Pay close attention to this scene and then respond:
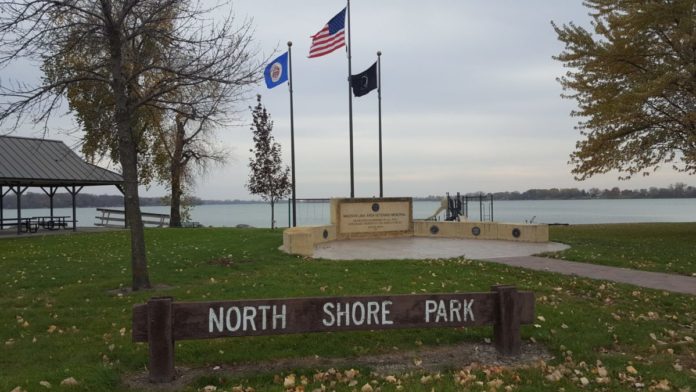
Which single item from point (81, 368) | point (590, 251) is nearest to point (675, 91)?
point (590, 251)

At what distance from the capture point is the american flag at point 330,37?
754 inches

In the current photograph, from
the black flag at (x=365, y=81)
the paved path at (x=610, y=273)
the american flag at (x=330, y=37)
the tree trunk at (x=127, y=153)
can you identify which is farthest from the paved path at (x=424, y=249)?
the american flag at (x=330, y=37)

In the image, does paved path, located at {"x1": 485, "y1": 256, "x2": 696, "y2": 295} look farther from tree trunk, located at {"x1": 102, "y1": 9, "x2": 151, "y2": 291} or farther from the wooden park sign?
tree trunk, located at {"x1": 102, "y1": 9, "x2": 151, "y2": 291}

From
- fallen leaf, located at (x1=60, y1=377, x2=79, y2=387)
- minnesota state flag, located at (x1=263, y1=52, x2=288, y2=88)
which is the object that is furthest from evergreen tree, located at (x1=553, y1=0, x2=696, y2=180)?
fallen leaf, located at (x1=60, y1=377, x2=79, y2=387)

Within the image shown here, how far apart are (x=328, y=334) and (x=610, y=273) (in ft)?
21.2

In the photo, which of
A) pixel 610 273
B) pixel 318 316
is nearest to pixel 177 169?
pixel 610 273

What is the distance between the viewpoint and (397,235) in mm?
18766

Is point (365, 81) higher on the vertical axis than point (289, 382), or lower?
higher

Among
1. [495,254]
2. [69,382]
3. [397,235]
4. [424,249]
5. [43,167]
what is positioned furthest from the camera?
[43,167]

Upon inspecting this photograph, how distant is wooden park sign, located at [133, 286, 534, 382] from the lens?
15.4 feet

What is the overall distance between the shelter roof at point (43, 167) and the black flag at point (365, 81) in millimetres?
11789

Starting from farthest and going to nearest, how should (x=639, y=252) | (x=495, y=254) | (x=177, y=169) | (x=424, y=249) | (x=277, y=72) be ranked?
(x=177, y=169) → (x=277, y=72) → (x=424, y=249) → (x=639, y=252) → (x=495, y=254)

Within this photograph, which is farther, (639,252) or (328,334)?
(639,252)

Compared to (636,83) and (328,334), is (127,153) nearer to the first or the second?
(328,334)
